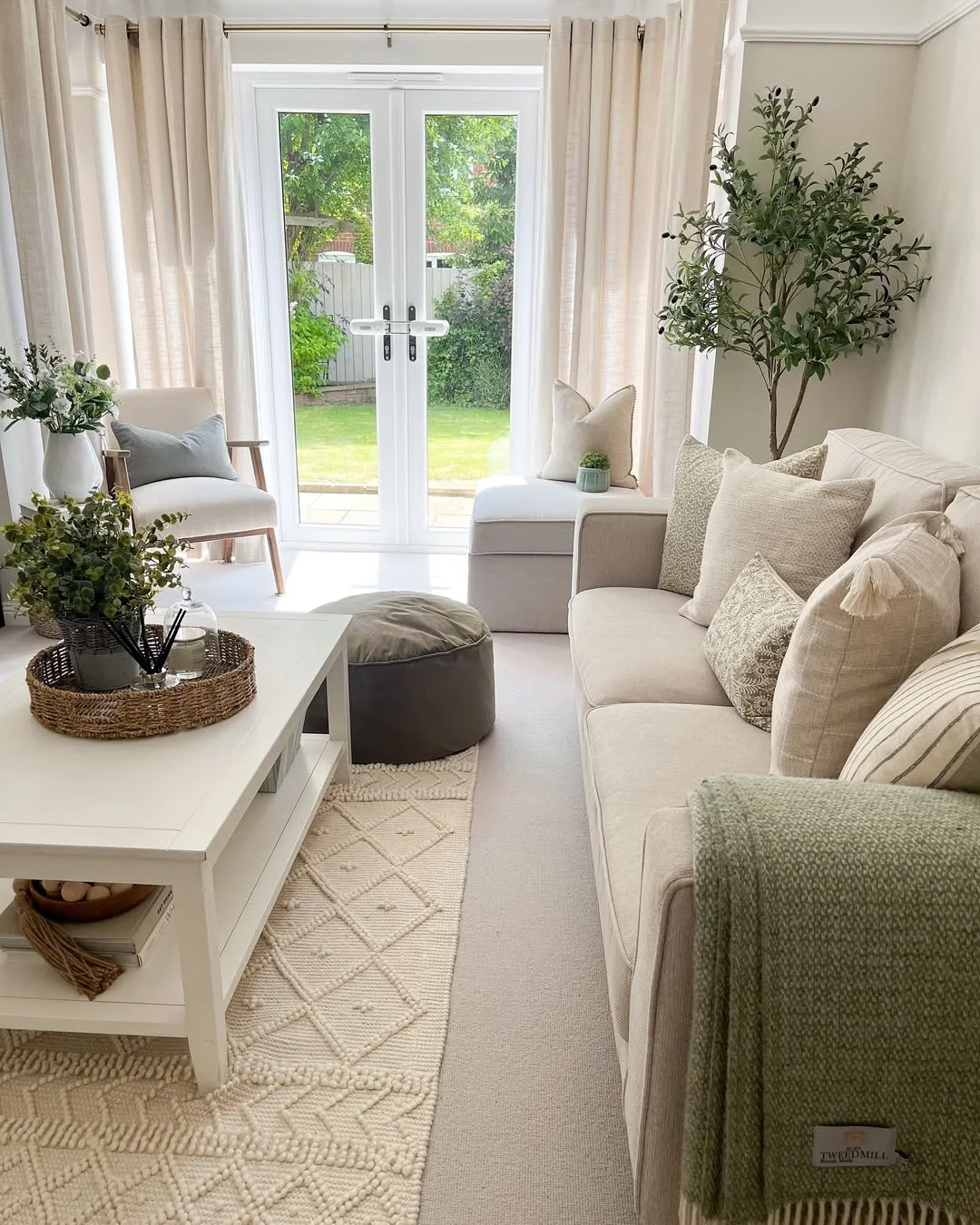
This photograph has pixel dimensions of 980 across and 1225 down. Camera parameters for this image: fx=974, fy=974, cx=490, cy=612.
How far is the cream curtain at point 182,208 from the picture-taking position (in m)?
4.06

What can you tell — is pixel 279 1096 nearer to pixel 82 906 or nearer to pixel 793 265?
pixel 82 906

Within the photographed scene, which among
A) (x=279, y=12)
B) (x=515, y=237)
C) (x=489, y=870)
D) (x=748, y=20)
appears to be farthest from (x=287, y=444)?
(x=489, y=870)

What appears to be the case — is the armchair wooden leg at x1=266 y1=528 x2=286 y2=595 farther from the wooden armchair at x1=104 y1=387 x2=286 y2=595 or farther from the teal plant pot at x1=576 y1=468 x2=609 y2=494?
the teal plant pot at x1=576 y1=468 x2=609 y2=494

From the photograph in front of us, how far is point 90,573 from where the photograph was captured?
1667mm

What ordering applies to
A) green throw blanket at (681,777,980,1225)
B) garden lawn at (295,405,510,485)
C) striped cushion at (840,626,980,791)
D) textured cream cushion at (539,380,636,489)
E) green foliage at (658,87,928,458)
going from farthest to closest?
garden lawn at (295,405,510,485) < textured cream cushion at (539,380,636,489) < green foliage at (658,87,928,458) < striped cushion at (840,626,980,791) < green throw blanket at (681,777,980,1225)


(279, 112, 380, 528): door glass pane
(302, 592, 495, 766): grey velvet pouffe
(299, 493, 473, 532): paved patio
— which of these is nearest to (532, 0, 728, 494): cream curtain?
(299, 493, 473, 532): paved patio

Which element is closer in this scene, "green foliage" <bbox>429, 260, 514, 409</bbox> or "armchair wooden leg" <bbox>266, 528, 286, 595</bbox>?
"armchair wooden leg" <bbox>266, 528, 286, 595</bbox>

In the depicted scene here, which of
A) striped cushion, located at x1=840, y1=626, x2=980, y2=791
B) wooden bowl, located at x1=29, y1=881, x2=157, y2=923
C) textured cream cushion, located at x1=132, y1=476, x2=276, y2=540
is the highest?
striped cushion, located at x1=840, y1=626, x2=980, y2=791

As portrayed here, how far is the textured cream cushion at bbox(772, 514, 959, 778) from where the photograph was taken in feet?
4.50

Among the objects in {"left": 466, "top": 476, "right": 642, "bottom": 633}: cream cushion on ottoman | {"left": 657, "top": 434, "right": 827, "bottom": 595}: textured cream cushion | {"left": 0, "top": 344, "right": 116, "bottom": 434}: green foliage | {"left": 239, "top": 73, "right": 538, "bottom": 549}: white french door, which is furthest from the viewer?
{"left": 239, "top": 73, "right": 538, "bottom": 549}: white french door

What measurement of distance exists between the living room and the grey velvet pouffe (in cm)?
1

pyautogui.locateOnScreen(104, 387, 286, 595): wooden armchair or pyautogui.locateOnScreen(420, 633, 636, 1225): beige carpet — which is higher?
pyautogui.locateOnScreen(104, 387, 286, 595): wooden armchair

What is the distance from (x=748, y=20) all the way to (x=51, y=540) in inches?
115

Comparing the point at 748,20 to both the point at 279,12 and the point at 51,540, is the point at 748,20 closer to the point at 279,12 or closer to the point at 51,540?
the point at 279,12
